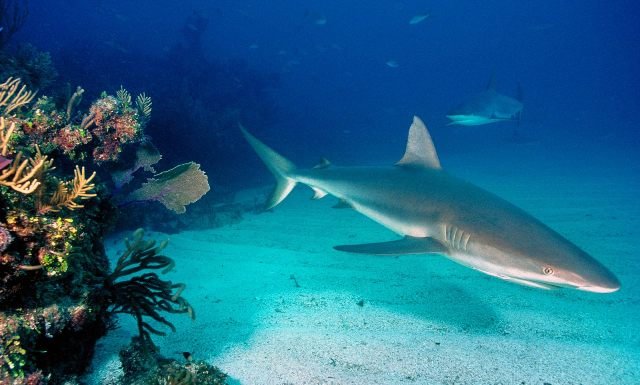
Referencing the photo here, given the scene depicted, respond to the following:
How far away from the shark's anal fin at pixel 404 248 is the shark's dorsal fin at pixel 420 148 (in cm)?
148

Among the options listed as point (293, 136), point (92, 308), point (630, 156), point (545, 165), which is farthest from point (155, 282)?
point (630, 156)

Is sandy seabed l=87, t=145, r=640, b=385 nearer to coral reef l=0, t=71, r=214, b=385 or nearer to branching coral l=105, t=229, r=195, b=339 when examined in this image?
branching coral l=105, t=229, r=195, b=339

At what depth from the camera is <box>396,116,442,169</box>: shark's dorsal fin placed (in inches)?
194

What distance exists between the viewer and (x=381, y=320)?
419cm

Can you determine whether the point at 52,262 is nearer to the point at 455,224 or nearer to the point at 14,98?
the point at 14,98

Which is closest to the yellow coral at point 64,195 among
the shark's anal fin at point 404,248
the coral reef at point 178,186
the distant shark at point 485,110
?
the coral reef at point 178,186

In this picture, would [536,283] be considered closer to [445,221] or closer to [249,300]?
[445,221]

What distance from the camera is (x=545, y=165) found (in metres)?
21.2

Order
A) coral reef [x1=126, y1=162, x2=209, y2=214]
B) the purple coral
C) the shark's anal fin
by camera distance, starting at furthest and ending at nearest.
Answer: coral reef [x1=126, y1=162, x2=209, y2=214] < the shark's anal fin < the purple coral

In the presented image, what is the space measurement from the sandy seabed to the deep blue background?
270 inches

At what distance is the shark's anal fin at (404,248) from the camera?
3578 millimetres

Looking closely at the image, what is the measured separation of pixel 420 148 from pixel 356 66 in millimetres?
148716

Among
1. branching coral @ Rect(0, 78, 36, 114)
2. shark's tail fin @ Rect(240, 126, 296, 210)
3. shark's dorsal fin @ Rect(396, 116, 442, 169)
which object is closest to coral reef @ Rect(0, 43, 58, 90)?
branching coral @ Rect(0, 78, 36, 114)

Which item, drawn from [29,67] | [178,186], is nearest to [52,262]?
[178,186]
